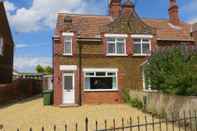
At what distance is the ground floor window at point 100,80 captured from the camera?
72.8ft

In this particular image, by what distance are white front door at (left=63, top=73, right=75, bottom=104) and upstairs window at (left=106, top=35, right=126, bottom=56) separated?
3.92m

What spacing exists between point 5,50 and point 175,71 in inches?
942

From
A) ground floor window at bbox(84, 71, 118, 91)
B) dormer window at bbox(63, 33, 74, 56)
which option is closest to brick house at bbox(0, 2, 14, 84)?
dormer window at bbox(63, 33, 74, 56)

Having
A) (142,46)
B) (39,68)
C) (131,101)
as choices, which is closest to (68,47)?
(142,46)

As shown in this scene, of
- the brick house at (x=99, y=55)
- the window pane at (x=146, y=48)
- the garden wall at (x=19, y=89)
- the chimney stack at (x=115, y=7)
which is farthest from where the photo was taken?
Result: the chimney stack at (x=115, y=7)

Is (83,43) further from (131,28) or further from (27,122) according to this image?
(27,122)

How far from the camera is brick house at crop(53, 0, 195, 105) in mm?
21844

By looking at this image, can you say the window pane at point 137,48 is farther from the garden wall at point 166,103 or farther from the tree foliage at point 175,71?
the tree foliage at point 175,71

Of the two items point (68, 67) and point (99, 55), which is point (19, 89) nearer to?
point (68, 67)

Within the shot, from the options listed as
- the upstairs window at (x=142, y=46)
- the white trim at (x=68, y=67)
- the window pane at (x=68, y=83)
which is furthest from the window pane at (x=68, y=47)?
the upstairs window at (x=142, y=46)

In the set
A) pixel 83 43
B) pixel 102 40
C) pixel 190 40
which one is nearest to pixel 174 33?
pixel 190 40

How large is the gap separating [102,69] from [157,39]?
5.89 metres

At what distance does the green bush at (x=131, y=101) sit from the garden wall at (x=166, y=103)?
45 centimetres

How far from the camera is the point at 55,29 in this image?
2342cm
